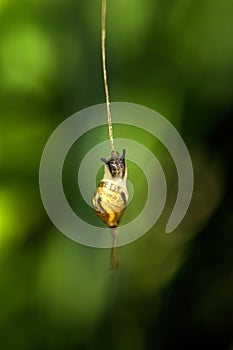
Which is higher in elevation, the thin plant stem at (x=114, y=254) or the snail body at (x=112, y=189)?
the snail body at (x=112, y=189)

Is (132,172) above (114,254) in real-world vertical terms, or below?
above

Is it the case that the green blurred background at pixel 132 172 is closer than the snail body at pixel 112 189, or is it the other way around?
the snail body at pixel 112 189

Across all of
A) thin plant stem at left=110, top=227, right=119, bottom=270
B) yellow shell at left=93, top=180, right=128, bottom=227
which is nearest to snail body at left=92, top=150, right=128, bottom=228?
yellow shell at left=93, top=180, right=128, bottom=227

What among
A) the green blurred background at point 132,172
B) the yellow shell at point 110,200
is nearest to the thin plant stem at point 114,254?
the green blurred background at point 132,172

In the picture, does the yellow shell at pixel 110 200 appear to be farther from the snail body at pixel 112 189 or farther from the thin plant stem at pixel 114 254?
the thin plant stem at pixel 114 254

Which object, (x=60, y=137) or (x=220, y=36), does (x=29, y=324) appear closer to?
(x=60, y=137)

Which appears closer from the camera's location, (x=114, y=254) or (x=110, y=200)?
(x=110, y=200)

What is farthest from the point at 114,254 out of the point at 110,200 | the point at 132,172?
the point at 110,200

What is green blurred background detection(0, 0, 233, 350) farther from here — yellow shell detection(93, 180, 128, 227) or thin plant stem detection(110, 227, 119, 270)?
yellow shell detection(93, 180, 128, 227)

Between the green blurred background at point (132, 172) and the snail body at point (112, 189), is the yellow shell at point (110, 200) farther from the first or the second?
the green blurred background at point (132, 172)

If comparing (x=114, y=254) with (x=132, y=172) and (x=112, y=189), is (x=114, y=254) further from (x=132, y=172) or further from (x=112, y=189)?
(x=112, y=189)
